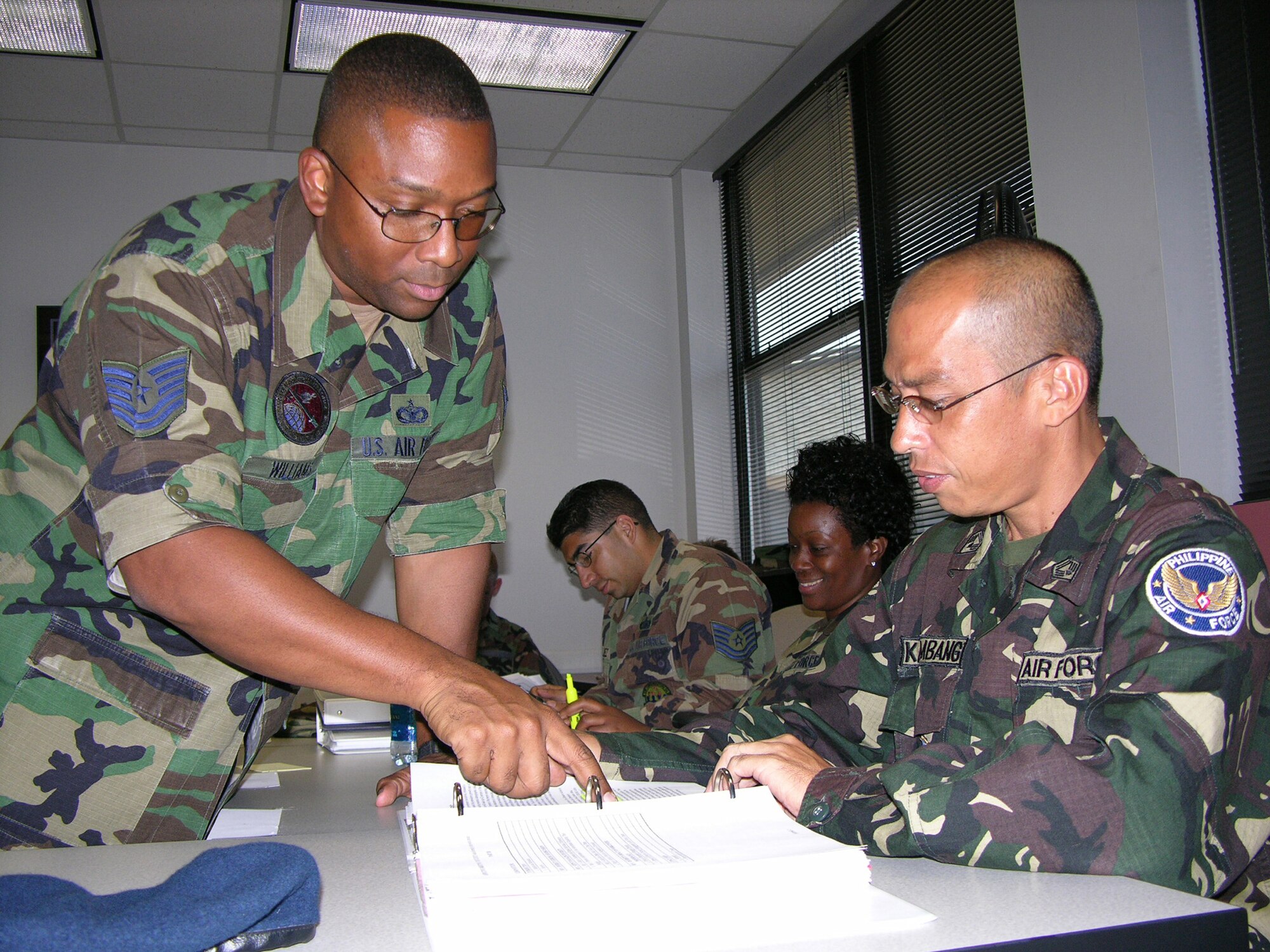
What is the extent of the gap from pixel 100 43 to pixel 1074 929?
180 inches

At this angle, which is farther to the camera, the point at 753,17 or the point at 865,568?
the point at 753,17

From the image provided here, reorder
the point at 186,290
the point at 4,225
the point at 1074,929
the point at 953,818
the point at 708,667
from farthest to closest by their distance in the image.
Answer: the point at 4,225 < the point at 708,667 < the point at 186,290 < the point at 953,818 < the point at 1074,929

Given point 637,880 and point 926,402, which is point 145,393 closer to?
point 637,880

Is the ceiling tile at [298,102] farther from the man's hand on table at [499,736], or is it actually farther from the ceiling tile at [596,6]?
the man's hand on table at [499,736]

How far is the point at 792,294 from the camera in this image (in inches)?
192

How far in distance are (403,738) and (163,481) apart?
1.46 m

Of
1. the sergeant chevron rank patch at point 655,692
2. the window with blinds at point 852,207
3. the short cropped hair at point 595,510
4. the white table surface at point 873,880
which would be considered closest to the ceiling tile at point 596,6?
the window with blinds at point 852,207

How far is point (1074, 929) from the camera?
0.71m

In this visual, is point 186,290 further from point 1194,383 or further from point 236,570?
point 1194,383

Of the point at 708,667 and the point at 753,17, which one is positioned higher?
the point at 753,17

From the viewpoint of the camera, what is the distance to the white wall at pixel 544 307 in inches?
185

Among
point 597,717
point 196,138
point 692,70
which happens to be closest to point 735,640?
point 597,717

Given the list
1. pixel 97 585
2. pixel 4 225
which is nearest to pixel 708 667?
pixel 97 585

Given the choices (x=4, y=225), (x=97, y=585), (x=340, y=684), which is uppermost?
(x=4, y=225)
